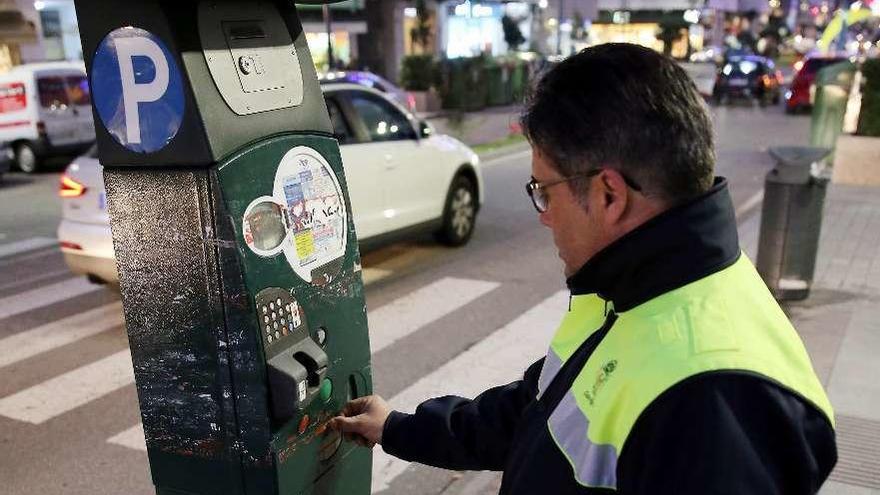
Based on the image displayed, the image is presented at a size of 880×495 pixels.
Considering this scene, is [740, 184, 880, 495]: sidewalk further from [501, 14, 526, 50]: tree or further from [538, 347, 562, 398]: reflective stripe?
[501, 14, 526, 50]: tree

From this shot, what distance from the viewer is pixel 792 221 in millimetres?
6531

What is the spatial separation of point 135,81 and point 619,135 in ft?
4.01

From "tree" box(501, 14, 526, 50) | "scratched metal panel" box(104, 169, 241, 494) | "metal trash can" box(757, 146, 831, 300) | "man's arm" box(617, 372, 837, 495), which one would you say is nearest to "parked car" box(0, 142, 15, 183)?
"metal trash can" box(757, 146, 831, 300)

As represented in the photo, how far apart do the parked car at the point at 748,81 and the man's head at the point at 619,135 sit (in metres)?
26.4

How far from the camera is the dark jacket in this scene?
124 cm

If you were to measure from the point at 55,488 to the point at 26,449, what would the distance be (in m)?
0.53

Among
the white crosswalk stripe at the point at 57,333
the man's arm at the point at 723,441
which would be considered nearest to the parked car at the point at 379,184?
the white crosswalk stripe at the point at 57,333

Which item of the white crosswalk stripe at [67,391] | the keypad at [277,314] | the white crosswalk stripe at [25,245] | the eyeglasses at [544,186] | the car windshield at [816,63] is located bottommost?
the white crosswalk stripe at [25,245]

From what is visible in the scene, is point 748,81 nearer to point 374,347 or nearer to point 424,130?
point 424,130

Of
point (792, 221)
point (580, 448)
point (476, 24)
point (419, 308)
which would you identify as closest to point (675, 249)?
point (580, 448)

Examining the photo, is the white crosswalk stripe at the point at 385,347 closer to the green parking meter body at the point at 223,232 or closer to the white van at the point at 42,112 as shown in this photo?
the green parking meter body at the point at 223,232

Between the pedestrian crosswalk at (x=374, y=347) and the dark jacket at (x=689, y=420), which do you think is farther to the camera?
the pedestrian crosswalk at (x=374, y=347)

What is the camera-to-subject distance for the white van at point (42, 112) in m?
13.7

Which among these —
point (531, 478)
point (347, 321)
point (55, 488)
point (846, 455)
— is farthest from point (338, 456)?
point (846, 455)
